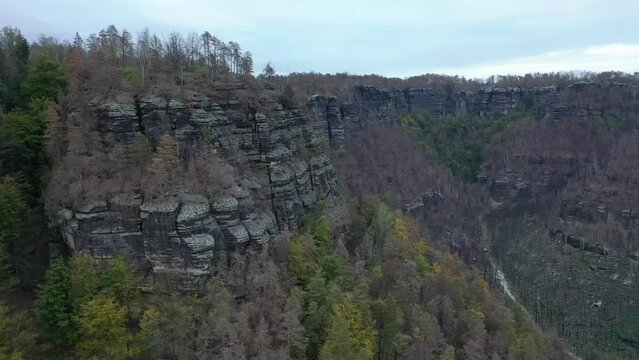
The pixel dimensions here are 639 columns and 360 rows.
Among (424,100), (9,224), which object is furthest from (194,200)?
(424,100)

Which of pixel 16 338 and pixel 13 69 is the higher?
pixel 13 69

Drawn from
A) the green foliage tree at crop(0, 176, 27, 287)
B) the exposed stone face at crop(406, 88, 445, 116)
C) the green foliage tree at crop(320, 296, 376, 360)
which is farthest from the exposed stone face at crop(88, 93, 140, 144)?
the exposed stone face at crop(406, 88, 445, 116)

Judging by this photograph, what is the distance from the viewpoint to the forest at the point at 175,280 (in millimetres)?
29938

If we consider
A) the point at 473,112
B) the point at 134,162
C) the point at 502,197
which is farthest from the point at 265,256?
the point at 473,112

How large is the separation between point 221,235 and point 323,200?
18284 millimetres

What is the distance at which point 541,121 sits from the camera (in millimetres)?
134375

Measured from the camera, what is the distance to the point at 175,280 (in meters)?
35.7

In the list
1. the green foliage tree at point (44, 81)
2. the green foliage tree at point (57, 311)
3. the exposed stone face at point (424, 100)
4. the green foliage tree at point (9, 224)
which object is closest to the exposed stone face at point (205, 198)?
the green foliage tree at point (9, 224)

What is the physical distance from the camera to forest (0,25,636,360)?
29938mm

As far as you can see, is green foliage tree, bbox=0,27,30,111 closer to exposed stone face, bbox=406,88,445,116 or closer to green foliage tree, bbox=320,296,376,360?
green foliage tree, bbox=320,296,376,360

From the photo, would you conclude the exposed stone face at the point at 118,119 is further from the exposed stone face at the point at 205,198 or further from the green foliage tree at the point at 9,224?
the green foliage tree at the point at 9,224

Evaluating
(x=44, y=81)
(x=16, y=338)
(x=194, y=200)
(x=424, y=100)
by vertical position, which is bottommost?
(x=16, y=338)

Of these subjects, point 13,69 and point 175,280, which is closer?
point 175,280

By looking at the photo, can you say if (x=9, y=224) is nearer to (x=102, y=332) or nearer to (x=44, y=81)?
(x=102, y=332)
